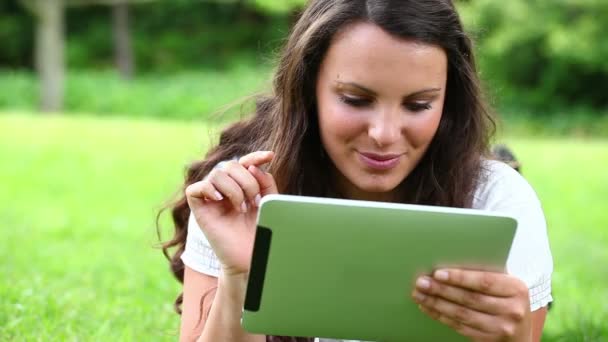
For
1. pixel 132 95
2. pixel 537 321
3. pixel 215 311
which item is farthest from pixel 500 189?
pixel 132 95

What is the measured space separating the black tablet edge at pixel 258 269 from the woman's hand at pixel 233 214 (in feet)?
0.45

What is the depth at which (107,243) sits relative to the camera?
19.1ft

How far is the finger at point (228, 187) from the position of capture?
6.35 ft

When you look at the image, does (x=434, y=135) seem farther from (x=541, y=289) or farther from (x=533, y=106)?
(x=533, y=106)

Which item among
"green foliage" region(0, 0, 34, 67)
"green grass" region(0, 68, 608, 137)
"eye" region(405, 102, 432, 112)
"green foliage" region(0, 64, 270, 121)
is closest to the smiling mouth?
"eye" region(405, 102, 432, 112)

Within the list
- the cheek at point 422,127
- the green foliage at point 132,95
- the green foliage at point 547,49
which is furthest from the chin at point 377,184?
the green foliage at point 132,95

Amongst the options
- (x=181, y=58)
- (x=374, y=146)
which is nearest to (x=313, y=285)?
(x=374, y=146)

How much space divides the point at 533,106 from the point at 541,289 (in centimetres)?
1964

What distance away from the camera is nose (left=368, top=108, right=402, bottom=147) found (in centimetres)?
203

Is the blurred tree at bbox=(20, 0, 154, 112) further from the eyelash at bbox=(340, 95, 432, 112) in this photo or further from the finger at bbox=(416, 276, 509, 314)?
the finger at bbox=(416, 276, 509, 314)

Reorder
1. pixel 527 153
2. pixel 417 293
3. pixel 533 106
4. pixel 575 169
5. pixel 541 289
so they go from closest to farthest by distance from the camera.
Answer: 1. pixel 417 293
2. pixel 541 289
3. pixel 575 169
4. pixel 527 153
5. pixel 533 106

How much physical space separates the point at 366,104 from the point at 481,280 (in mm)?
530

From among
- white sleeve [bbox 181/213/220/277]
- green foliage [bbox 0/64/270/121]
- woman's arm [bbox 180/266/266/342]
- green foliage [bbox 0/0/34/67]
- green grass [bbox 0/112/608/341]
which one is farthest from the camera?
green foliage [bbox 0/0/34/67]

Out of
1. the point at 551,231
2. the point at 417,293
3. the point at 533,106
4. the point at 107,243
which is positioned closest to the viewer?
the point at 417,293
